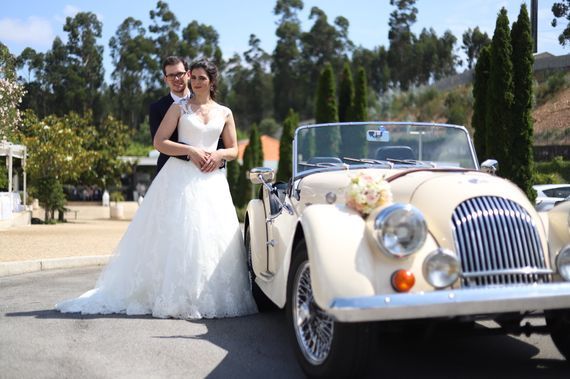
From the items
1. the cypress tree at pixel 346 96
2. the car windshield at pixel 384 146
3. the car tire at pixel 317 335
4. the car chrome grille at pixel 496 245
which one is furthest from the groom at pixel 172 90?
the cypress tree at pixel 346 96

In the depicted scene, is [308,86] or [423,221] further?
[308,86]

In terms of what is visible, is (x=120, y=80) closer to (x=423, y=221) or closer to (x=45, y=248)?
(x=45, y=248)

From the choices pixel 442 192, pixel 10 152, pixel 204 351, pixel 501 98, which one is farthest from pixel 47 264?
pixel 10 152

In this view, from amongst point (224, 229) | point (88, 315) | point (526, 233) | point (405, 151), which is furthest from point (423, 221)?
point (88, 315)

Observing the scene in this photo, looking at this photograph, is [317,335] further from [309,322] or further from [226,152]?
[226,152]

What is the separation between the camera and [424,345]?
5117mm

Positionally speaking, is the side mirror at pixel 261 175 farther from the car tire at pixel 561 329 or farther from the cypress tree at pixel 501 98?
the cypress tree at pixel 501 98

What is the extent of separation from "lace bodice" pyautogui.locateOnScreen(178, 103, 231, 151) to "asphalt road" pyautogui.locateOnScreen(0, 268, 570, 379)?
1.63m

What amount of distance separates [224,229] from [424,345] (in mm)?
2098

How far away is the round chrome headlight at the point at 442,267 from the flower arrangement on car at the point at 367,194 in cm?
47

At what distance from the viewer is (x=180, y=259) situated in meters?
6.00

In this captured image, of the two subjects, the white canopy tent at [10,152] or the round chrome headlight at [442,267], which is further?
the white canopy tent at [10,152]

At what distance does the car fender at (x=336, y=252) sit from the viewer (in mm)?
3682

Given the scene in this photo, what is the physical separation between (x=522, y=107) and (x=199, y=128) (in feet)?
46.2
